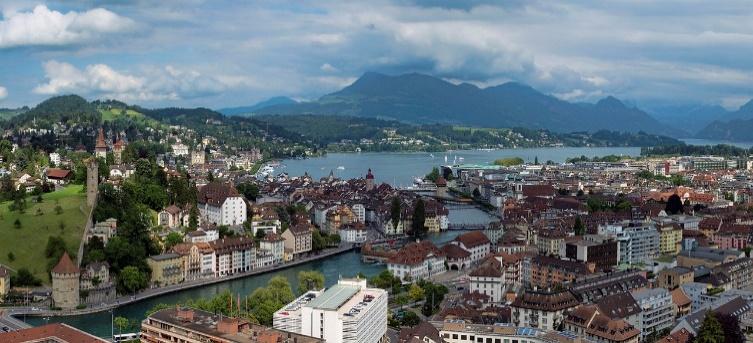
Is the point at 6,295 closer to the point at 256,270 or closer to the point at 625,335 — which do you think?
the point at 256,270

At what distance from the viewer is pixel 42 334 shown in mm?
15094

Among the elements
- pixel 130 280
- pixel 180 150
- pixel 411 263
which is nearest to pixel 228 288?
pixel 130 280

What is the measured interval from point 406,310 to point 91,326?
707 centimetres

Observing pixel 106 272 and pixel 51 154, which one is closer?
pixel 106 272

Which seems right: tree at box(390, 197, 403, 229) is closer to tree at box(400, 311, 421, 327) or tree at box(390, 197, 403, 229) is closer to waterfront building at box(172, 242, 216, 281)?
waterfront building at box(172, 242, 216, 281)

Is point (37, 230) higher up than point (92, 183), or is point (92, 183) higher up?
point (92, 183)

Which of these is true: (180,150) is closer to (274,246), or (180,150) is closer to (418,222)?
(418,222)

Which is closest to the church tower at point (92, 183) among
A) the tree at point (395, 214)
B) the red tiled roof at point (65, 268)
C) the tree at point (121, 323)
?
the red tiled roof at point (65, 268)

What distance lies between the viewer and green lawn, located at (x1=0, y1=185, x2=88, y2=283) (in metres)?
24.3

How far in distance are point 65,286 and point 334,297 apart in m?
8.75

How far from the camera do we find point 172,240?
2675 cm

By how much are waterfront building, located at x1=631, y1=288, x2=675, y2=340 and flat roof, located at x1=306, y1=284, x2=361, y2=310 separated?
610 cm

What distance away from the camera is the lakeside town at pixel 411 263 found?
1664 cm

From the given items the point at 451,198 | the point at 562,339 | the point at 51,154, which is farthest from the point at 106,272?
the point at 451,198
